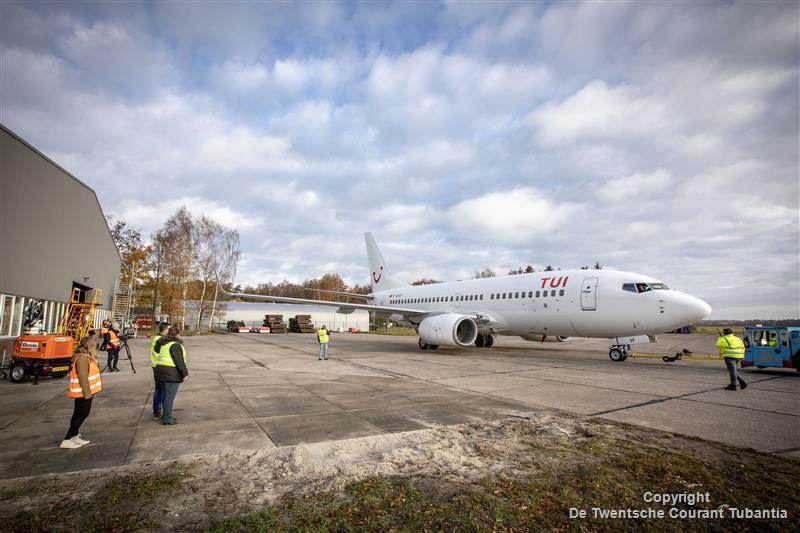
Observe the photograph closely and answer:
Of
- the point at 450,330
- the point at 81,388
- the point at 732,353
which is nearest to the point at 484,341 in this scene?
the point at 450,330

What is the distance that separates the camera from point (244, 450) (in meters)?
4.51

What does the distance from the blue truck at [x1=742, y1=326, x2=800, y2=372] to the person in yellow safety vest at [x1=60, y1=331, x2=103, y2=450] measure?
1630cm

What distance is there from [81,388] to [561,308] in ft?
49.6

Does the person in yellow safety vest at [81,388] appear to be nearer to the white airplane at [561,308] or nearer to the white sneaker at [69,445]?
the white sneaker at [69,445]

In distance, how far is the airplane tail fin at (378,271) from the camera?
3025 cm

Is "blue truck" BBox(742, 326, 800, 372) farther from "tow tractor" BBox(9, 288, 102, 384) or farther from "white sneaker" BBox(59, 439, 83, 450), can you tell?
"tow tractor" BBox(9, 288, 102, 384)

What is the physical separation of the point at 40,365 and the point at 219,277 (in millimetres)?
28450

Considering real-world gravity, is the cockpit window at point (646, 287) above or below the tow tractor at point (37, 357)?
above

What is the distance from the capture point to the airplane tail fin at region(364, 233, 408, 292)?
30250mm

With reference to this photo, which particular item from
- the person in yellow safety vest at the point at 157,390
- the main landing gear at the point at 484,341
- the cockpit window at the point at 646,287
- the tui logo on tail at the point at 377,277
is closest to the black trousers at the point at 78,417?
the person in yellow safety vest at the point at 157,390

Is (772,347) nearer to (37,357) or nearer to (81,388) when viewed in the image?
(81,388)

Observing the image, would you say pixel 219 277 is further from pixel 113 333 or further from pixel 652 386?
pixel 652 386

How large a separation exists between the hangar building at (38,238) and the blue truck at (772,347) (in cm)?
2206

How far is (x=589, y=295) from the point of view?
14.8 meters
